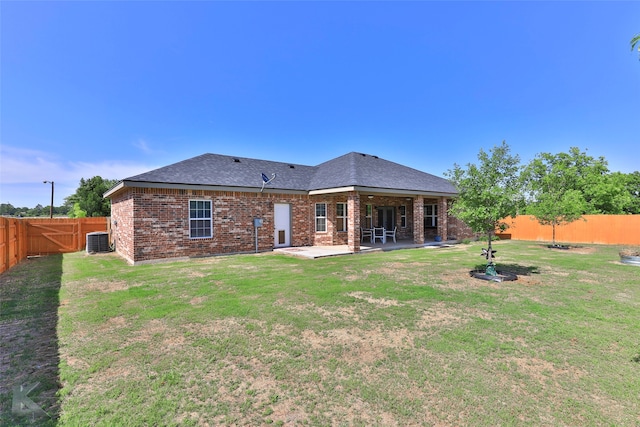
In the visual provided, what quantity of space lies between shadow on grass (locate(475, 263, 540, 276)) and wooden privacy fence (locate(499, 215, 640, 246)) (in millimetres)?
7506

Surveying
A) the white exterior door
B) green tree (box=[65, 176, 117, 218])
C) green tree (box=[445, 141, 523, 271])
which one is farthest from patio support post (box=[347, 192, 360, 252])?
green tree (box=[65, 176, 117, 218])

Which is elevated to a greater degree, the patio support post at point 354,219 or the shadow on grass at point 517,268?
the patio support post at point 354,219

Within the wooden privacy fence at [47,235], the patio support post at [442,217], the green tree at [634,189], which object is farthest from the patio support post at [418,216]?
the green tree at [634,189]

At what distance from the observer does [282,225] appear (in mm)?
14844

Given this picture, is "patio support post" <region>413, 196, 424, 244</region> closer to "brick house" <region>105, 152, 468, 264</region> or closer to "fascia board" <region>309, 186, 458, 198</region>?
"brick house" <region>105, 152, 468, 264</region>

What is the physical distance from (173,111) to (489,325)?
17.5 m

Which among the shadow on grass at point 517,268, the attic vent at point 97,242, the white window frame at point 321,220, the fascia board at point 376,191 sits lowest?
the shadow on grass at point 517,268

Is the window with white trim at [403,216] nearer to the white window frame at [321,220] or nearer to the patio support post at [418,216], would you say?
the patio support post at [418,216]

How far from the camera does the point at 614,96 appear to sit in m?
15.5

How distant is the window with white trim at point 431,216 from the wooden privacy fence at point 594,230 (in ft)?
14.7

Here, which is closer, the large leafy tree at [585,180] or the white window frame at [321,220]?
the white window frame at [321,220]

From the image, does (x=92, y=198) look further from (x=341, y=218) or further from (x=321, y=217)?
(x=341, y=218)

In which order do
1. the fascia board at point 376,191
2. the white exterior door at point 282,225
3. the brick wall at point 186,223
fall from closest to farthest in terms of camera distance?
the brick wall at point 186,223, the fascia board at point 376,191, the white exterior door at point 282,225

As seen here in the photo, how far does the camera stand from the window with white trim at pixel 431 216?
1971 cm
